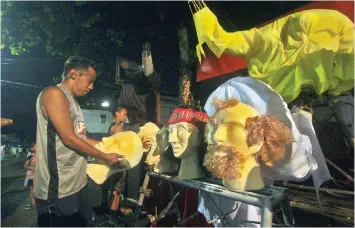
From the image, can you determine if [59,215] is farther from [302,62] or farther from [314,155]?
[302,62]

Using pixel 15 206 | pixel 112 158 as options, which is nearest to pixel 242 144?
pixel 112 158

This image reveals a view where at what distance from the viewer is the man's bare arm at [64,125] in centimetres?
230

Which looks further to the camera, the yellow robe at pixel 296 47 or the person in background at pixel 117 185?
the person in background at pixel 117 185

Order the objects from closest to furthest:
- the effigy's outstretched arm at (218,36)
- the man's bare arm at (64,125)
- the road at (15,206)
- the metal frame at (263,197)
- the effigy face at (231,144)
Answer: the metal frame at (263,197)
the effigy face at (231,144)
the effigy's outstretched arm at (218,36)
the man's bare arm at (64,125)
the road at (15,206)

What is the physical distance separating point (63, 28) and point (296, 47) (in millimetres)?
7121

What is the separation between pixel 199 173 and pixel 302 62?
1.14 meters

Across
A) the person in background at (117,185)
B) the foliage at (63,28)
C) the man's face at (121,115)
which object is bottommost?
the person in background at (117,185)

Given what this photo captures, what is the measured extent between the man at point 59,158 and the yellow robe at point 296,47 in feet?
4.61

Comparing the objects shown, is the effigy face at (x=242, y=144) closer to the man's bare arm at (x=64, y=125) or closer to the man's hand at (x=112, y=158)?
the man's hand at (x=112, y=158)

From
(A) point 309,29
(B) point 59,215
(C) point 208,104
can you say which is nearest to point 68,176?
(B) point 59,215

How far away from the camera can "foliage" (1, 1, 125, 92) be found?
6.89 m

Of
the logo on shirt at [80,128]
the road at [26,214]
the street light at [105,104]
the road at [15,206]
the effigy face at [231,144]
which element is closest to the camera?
the effigy face at [231,144]

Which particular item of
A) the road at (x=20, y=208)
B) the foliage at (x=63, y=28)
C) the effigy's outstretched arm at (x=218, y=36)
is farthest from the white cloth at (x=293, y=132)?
the foliage at (x=63, y=28)

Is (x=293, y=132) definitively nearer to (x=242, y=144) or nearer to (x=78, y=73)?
(x=242, y=144)
